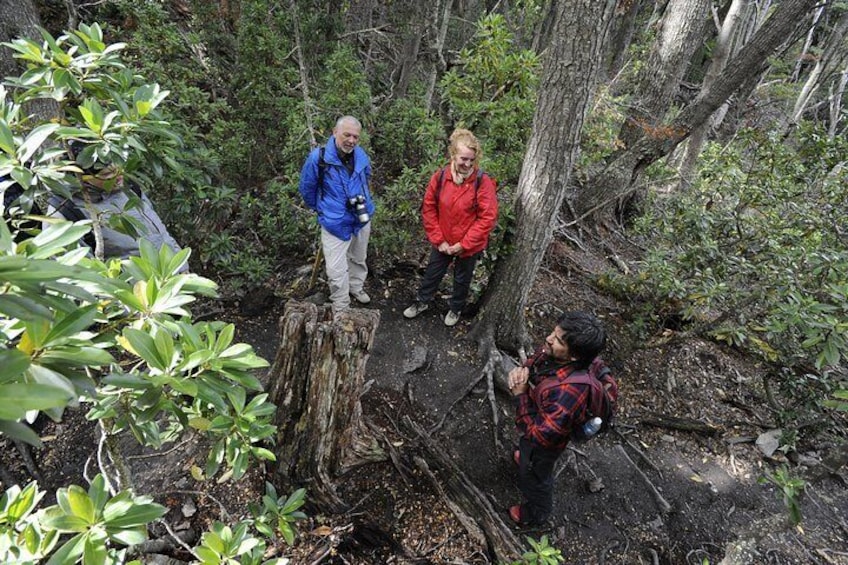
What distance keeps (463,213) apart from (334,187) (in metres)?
1.24

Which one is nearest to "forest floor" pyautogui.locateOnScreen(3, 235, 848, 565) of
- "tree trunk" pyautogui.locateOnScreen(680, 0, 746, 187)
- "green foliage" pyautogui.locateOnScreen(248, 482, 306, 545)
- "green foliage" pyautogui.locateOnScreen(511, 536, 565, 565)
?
"green foliage" pyautogui.locateOnScreen(511, 536, 565, 565)

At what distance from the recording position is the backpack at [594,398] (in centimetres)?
257

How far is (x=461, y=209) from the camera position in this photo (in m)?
4.02

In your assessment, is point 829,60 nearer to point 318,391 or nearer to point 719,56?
point 719,56

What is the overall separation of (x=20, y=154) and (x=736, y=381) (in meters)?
6.80

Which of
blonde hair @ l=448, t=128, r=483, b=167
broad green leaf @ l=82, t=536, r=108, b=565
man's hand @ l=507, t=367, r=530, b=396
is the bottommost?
man's hand @ l=507, t=367, r=530, b=396

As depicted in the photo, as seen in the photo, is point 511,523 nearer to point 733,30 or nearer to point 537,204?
point 537,204

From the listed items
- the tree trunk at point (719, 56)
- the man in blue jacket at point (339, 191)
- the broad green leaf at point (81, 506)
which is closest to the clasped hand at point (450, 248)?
the man in blue jacket at point (339, 191)

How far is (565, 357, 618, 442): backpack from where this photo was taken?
2.57 metres

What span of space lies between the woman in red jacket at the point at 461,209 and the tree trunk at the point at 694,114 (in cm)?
164

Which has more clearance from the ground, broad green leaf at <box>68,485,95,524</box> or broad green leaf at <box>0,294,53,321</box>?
broad green leaf at <box>0,294,53,321</box>

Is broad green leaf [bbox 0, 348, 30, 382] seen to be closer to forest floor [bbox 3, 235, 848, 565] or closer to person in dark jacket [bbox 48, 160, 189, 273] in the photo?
person in dark jacket [bbox 48, 160, 189, 273]

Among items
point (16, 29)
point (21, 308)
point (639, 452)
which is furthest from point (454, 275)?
point (16, 29)

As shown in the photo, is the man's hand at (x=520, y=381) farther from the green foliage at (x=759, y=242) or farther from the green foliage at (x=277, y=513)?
the green foliage at (x=759, y=242)
